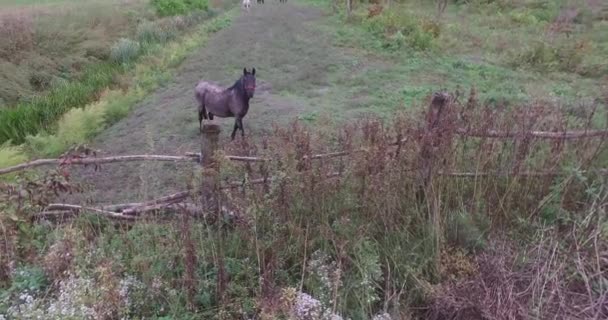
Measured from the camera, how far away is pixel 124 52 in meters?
14.2

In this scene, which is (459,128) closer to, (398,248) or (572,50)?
→ (398,248)

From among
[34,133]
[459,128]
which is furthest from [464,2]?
[459,128]

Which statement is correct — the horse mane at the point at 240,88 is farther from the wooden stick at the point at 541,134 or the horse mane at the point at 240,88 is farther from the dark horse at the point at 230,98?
the wooden stick at the point at 541,134

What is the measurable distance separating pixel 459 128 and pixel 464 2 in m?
18.9

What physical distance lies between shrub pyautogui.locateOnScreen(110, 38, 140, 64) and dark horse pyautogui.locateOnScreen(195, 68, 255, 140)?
756 cm

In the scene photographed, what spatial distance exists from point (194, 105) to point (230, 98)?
8.16ft

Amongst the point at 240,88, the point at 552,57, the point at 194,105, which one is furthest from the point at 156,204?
the point at 552,57

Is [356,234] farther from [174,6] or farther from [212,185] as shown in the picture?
[174,6]

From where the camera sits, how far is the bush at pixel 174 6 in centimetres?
2084

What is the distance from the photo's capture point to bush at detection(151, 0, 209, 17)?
68.4 ft

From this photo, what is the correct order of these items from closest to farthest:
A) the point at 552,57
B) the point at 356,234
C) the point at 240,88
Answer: the point at 356,234
the point at 240,88
the point at 552,57

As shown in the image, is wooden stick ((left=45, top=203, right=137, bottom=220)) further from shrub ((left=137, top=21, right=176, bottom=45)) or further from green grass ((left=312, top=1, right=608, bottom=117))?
shrub ((left=137, top=21, right=176, bottom=45))

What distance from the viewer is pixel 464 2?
21.2 meters

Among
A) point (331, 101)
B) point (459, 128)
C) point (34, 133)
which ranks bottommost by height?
point (34, 133)
